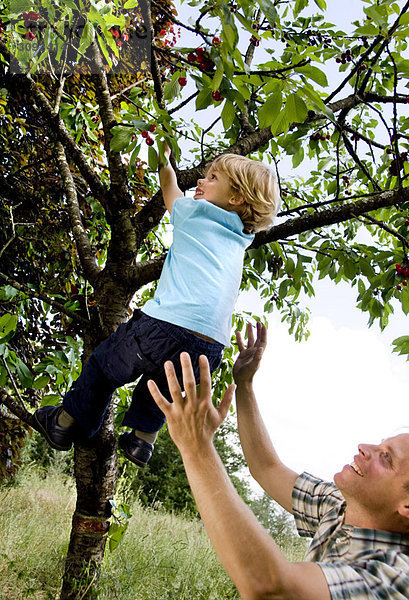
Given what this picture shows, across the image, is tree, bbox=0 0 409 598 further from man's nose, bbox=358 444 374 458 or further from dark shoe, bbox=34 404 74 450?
man's nose, bbox=358 444 374 458

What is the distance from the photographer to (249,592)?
2.86 ft

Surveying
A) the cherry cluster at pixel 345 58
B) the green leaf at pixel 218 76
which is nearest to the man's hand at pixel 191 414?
the green leaf at pixel 218 76

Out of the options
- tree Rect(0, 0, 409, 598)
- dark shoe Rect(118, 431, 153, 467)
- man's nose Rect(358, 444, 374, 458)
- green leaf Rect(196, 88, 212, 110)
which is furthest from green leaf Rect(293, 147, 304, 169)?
man's nose Rect(358, 444, 374, 458)

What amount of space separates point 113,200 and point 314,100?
1.10 metres

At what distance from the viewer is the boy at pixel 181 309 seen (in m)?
1.75

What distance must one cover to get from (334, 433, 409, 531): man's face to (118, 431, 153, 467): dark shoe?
957 millimetres

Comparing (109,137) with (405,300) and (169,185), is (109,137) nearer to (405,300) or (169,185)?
(169,185)

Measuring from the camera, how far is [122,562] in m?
4.31

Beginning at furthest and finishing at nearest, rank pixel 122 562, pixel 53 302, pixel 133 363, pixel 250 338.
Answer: pixel 122 562
pixel 53 302
pixel 250 338
pixel 133 363

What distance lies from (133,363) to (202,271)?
1.33 ft

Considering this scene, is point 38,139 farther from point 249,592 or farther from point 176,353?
point 249,592

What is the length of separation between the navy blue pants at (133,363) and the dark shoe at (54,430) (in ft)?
0.20

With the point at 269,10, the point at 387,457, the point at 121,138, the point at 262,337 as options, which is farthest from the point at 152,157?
the point at 387,457

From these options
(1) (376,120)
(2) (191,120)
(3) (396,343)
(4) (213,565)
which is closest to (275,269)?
(3) (396,343)
